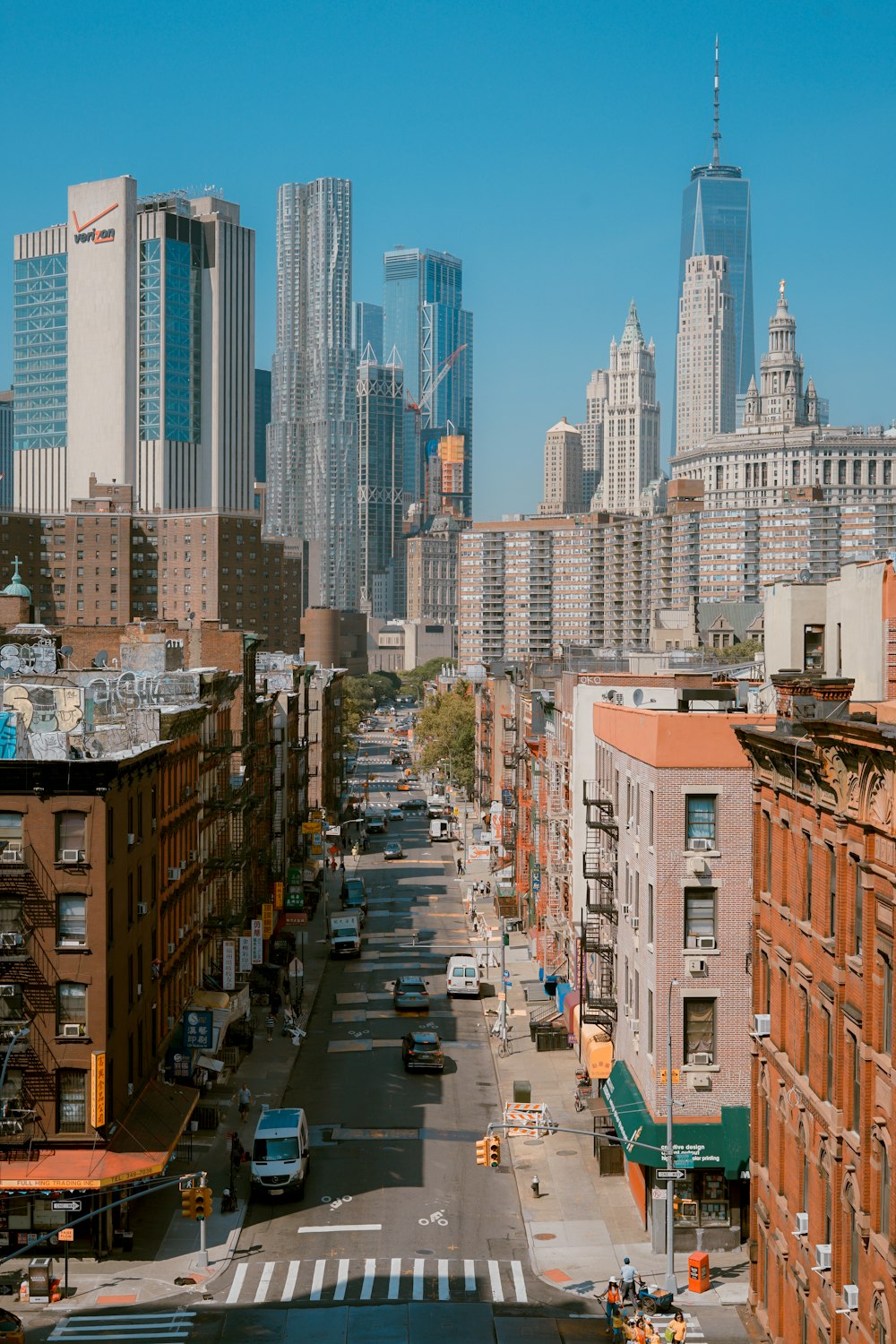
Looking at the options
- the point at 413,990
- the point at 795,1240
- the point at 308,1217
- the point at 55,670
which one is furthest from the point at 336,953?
the point at 795,1240

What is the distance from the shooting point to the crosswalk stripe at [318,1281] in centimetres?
3981

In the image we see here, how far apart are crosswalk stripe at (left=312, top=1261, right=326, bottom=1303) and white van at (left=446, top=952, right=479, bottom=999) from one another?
117 feet

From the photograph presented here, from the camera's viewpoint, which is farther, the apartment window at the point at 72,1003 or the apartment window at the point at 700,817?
the apartment window at the point at 700,817

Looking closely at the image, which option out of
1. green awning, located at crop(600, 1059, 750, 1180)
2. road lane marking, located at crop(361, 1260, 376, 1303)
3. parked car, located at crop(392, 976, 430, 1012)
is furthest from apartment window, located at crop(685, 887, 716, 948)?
parked car, located at crop(392, 976, 430, 1012)

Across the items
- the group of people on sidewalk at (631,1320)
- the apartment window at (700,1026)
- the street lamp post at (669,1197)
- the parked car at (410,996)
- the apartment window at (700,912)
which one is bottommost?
the parked car at (410,996)

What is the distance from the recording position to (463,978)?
77875 millimetres

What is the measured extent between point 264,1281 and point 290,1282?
68 centimetres

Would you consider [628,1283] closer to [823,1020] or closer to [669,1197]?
[669,1197]

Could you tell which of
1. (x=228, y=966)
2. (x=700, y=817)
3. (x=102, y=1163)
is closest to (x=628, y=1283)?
(x=700, y=817)

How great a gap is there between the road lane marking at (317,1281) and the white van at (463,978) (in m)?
35.6

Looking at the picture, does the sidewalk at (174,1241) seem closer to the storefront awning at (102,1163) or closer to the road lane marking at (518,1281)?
the storefront awning at (102,1163)

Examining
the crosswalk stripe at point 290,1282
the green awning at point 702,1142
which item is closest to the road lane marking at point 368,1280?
the crosswalk stripe at point 290,1282

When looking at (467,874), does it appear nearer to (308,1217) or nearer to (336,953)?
(336,953)

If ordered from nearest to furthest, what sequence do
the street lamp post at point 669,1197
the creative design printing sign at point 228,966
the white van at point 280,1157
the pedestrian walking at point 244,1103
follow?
the street lamp post at point 669,1197 → the white van at point 280,1157 → the pedestrian walking at point 244,1103 → the creative design printing sign at point 228,966
